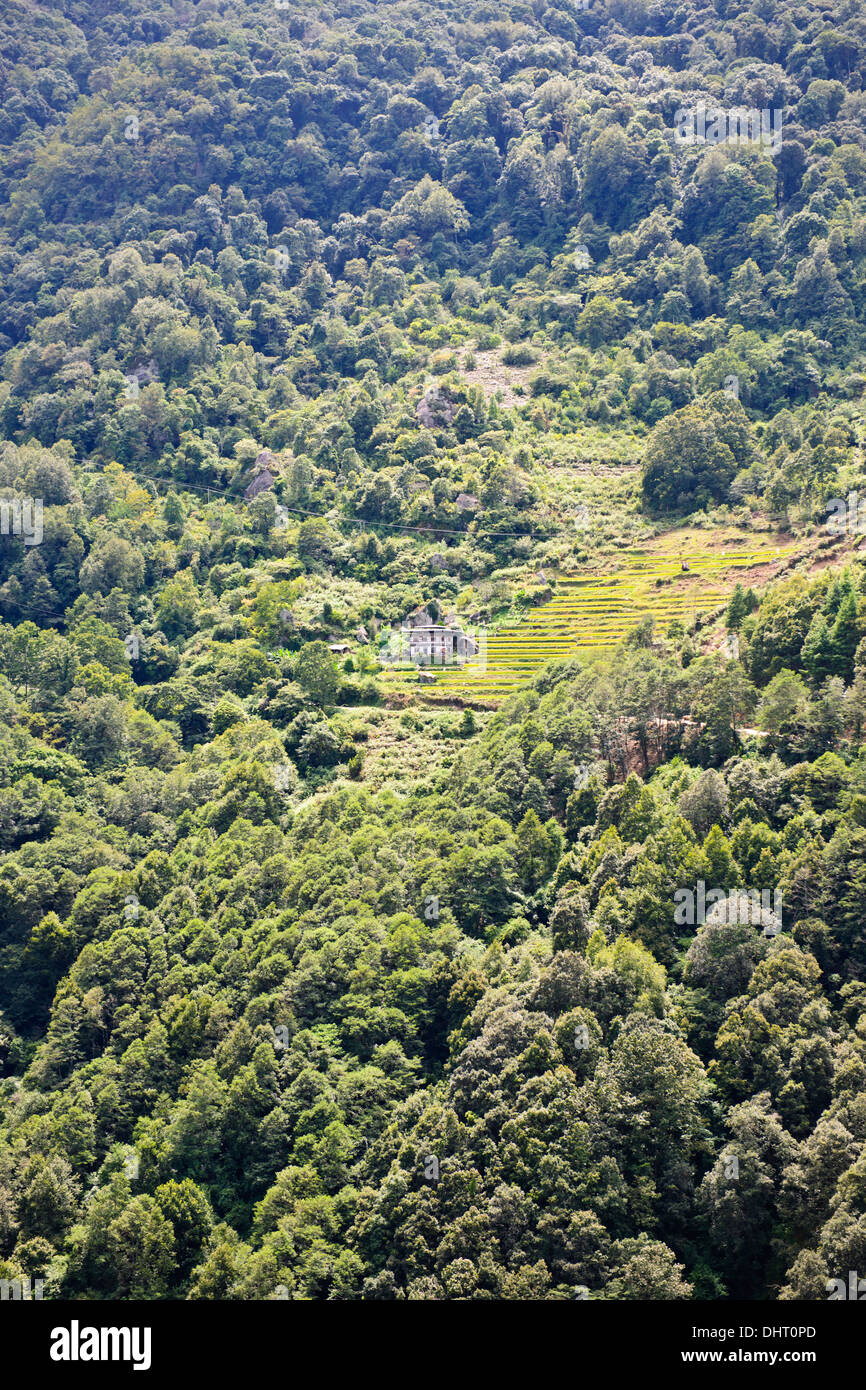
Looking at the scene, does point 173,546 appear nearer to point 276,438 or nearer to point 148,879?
point 276,438

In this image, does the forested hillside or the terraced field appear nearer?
the forested hillside

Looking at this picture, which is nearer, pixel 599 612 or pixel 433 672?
pixel 433 672

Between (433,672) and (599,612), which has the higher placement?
(599,612)

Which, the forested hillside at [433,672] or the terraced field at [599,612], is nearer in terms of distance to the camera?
the forested hillside at [433,672]
